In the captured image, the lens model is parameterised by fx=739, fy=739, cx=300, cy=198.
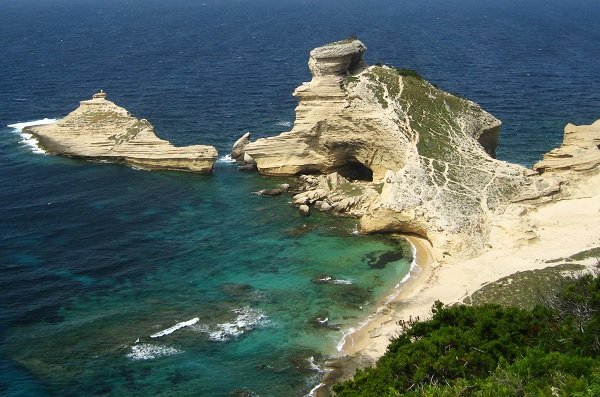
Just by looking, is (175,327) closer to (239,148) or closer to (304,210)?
(304,210)

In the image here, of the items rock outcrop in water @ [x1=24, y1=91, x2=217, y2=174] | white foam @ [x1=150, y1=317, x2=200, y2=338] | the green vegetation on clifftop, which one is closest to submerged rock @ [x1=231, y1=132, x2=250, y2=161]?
rock outcrop in water @ [x1=24, y1=91, x2=217, y2=174]

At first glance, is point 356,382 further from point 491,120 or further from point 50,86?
point 50,86

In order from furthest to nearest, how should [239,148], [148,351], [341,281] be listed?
[239,148], [341,281], [148,351]

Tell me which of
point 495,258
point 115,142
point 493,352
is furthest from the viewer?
point 115,142

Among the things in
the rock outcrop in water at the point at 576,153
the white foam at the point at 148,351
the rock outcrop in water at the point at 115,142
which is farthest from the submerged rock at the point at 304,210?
the white foam at the point at 148,351

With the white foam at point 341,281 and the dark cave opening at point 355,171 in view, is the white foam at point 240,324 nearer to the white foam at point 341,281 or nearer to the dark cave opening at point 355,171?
the white foam at point 341,281

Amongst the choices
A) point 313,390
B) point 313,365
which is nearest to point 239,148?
point 313,365
